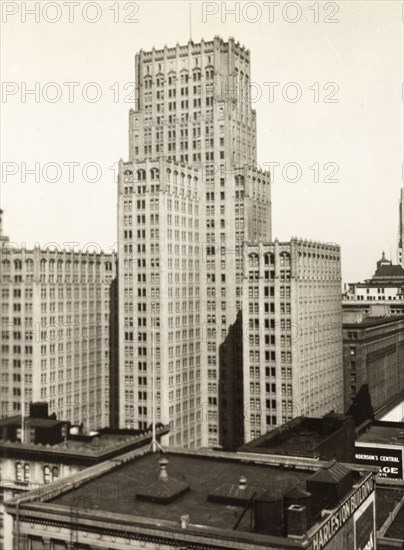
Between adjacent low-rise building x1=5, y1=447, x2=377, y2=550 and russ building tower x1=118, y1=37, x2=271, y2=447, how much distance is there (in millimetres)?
59401

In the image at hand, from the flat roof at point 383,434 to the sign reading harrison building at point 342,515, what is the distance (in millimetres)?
49811

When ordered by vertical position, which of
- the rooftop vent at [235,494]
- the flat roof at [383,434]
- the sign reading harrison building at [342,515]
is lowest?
the flat roof at [383,434]

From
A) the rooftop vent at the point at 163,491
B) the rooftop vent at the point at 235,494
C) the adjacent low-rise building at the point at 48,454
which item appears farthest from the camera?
the adjacent low-rise building at the point at 48,454

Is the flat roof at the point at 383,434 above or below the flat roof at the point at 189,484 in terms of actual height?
below

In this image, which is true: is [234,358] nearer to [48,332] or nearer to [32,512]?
[48,332]

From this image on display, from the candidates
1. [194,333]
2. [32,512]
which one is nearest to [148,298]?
[194,333]

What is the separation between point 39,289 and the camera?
13950 cm

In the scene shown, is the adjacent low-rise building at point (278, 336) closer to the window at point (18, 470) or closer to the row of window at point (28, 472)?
the row of window at point (28, 472)

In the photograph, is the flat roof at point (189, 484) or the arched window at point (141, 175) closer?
the flat roof at point (189, 484)

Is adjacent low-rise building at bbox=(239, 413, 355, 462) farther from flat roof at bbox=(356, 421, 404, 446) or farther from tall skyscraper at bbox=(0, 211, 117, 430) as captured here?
tall skyscraper at bbox=(0, 211, 117, 430)

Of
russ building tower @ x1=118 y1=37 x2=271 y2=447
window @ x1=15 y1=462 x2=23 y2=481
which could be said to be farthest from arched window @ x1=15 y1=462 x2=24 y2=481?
russ building tower @ x1=118 y1=37 x2=271 y2=447

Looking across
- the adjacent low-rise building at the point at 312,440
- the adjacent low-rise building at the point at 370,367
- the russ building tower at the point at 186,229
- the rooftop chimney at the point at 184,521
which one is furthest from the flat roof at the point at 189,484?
the adjacent low-rise building at the point at 370,367

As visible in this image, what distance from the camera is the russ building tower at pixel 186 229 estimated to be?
134m

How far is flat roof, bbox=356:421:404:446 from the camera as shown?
118750mm
